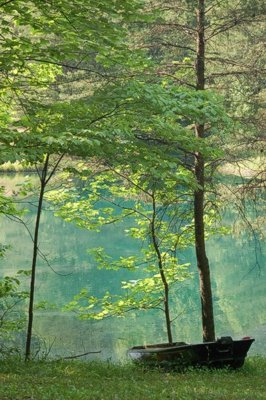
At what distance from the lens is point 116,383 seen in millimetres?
7547

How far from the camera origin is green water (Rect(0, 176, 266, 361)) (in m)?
17.4

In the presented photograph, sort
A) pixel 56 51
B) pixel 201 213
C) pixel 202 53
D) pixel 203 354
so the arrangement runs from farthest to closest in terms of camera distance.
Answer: pixel 201 213 < pixel 202 53 < pixel 203 354 < pixel 56 51

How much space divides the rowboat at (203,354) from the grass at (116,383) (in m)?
0.28

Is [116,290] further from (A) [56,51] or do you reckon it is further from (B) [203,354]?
(A) [56,51]

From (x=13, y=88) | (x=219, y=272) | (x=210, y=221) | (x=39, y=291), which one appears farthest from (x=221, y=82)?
(x=219, y=272)

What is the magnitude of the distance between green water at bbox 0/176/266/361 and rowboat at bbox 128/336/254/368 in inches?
92.5

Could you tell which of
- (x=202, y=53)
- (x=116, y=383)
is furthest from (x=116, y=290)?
(x=116, y=383)

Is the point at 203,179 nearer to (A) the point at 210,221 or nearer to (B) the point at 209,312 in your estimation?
(A) the point at 210,221

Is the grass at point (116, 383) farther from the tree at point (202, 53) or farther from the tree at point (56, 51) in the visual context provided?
the tree at point (56, 51)

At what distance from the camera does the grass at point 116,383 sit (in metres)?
6.32

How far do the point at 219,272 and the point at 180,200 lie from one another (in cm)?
1441

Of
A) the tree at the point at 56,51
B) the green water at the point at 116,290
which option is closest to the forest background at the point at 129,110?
the tree at the point at 56,51

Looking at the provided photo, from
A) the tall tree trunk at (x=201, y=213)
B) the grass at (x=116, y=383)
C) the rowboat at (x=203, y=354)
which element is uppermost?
the tall tree trunk at (x=201, y=213)

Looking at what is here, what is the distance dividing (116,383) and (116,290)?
15637mm
